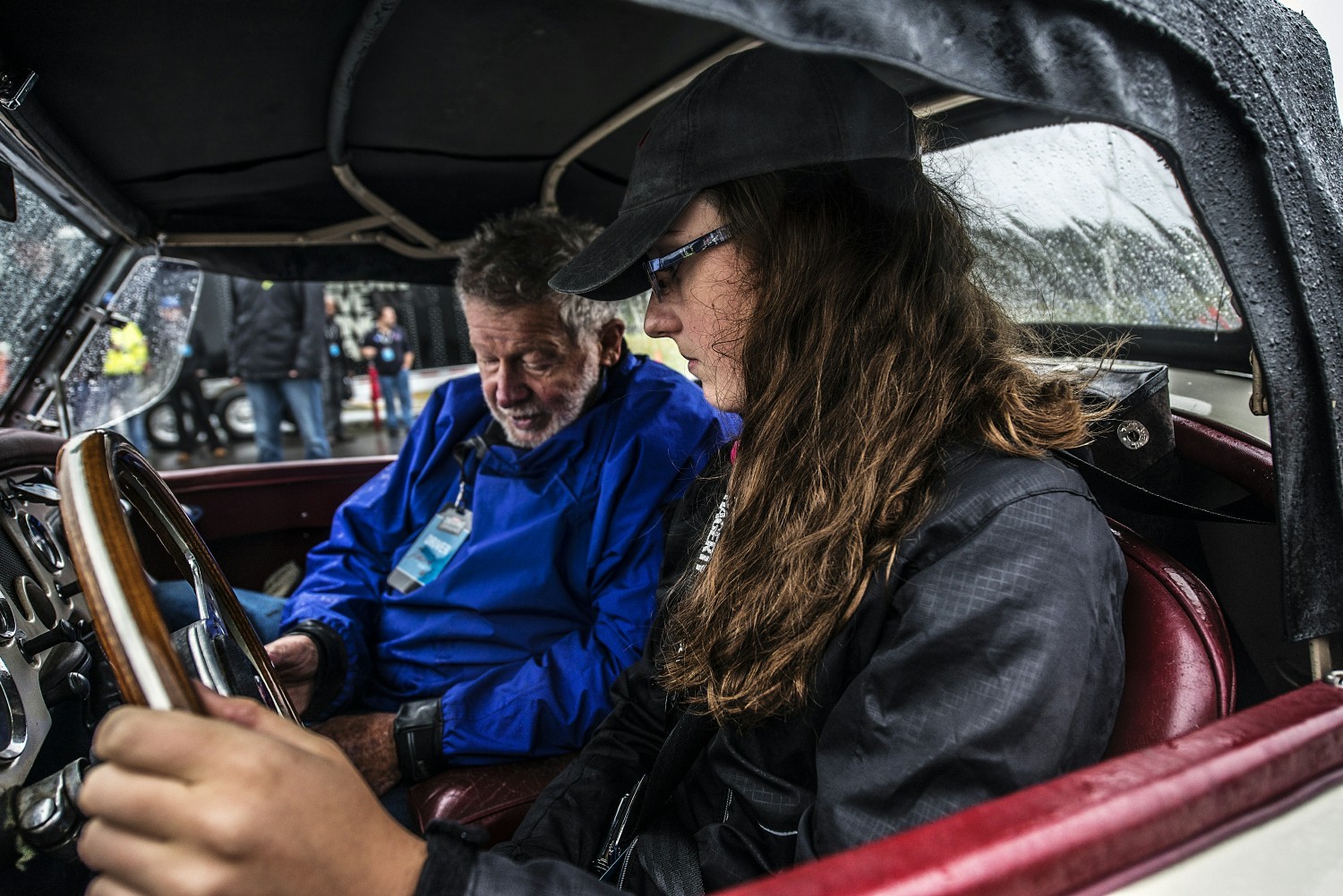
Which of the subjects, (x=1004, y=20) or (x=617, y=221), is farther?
(x=617, y=221)

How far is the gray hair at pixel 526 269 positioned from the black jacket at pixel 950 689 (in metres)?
1.33

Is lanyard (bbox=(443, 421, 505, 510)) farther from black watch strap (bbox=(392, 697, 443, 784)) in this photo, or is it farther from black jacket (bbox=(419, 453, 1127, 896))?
black jacket (bbox=(419, 453, 1127, 896))

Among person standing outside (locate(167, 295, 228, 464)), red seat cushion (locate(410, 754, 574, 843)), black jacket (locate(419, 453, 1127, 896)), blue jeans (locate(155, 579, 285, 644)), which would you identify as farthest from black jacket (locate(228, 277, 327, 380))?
black jacket (locate(419, 453, 1127, 896))

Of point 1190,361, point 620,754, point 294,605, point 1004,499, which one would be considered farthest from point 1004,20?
point 294,605

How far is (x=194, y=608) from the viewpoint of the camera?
2166 mm

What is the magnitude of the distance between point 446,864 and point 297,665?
1294mm

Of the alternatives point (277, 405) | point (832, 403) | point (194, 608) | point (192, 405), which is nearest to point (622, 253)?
point (832, 403)

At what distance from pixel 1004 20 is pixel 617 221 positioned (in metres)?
0.73

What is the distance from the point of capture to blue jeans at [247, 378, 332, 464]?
6.43 metres

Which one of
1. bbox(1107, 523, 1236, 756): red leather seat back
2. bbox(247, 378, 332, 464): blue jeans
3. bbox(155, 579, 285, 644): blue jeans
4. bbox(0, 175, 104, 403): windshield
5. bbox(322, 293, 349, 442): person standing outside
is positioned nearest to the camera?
bbox(1107, 523, 1236, 756): red leather seat back

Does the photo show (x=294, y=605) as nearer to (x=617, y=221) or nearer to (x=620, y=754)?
(x=620, y=754)

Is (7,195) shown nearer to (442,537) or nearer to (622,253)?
(442,537)

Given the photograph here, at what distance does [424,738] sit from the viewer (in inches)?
70.5

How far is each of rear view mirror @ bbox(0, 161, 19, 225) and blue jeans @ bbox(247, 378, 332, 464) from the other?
16.4 ft
